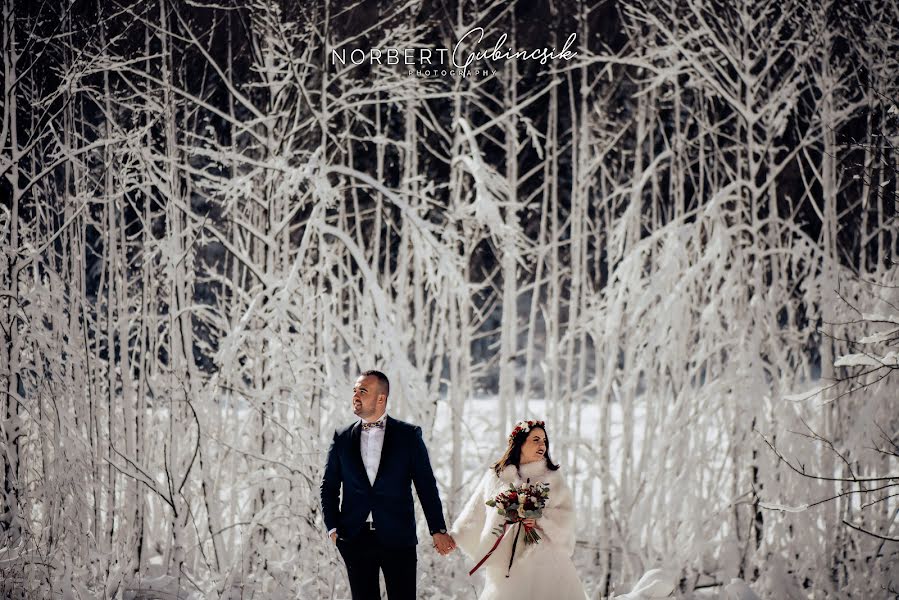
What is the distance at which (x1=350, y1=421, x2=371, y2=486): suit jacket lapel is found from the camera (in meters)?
3.45

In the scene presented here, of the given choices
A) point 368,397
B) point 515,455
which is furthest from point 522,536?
point 368,397

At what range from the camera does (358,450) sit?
3.46 m

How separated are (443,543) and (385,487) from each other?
33cm

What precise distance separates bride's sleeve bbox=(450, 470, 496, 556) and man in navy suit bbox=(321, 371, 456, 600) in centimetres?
23

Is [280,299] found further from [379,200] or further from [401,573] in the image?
[401,573]

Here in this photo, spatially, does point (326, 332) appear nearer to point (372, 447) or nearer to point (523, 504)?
point (372, 447)

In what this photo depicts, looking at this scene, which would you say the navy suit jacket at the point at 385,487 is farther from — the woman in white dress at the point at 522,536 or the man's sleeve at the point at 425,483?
the woman in white dress at the point at 522,536

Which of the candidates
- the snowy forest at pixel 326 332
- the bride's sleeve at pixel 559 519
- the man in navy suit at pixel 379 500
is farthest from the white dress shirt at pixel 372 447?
the snowy forest at pixel 326 332

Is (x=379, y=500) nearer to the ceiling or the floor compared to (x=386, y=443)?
nearer to the floor

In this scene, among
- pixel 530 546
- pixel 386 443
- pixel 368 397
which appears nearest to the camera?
pixel 368 397

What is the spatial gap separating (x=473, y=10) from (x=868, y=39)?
2.82 m

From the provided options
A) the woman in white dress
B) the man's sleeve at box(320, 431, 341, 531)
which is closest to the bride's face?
the woman in white dress

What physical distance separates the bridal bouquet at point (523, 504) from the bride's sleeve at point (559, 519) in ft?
0.17

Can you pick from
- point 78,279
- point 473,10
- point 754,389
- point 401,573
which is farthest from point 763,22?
point 78,279
